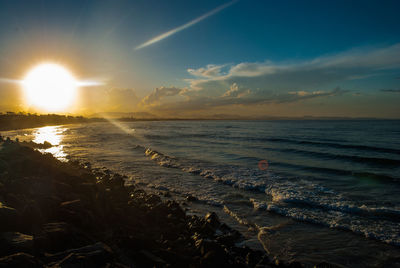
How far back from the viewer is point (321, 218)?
736 centimetres

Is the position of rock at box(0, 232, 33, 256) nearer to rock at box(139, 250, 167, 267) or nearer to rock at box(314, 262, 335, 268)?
rock at box(139, 250, 167, 267)

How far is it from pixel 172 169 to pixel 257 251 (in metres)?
9.97

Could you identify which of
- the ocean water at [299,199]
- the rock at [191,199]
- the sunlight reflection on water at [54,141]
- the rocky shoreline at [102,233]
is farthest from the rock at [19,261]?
the sunlight reflection on water at [54,141]

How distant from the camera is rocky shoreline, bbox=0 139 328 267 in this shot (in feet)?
11.7

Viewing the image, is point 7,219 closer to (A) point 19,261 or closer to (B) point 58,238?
(B) point 58,238

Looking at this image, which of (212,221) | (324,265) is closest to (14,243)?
(212,221)

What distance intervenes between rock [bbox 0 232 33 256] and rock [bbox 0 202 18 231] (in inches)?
18.5

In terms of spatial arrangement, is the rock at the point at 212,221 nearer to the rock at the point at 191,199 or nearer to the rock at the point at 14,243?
the rock at the point at 191,199

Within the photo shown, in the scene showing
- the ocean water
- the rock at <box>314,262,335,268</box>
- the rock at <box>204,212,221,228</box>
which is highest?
the rock at <box>204,212,221,228</box>

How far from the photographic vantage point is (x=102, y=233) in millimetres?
5125

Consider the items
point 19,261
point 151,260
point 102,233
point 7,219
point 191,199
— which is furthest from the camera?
point 191,199

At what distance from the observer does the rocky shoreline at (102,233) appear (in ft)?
11.7

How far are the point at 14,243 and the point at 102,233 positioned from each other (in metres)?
1.87

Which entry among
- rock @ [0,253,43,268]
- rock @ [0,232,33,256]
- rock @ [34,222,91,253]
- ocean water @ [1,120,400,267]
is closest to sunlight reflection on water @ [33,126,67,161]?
ocean water @ [1,120,400,267]
